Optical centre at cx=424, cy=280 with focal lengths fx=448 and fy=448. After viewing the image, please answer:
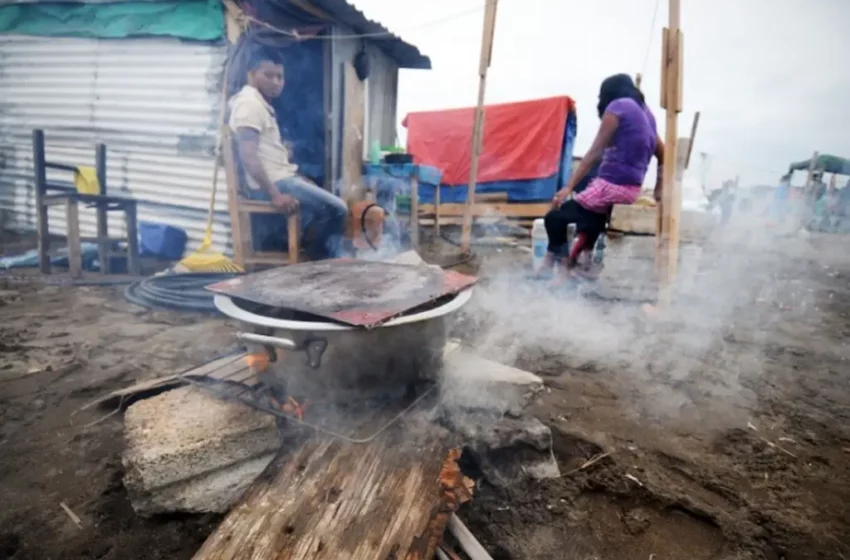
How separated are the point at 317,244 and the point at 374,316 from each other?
390 cm

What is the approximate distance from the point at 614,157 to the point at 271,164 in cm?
355

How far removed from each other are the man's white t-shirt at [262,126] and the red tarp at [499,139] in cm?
652

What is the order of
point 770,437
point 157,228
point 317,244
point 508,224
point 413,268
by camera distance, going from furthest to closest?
point 508,224, point 157,228, point 317,244, point 413,268, point 770,437

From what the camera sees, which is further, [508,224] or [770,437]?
[508,224]

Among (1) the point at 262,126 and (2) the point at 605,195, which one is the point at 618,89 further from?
(1) the point at 262,126

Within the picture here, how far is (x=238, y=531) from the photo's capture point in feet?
4.58

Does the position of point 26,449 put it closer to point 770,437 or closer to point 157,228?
point 770,437

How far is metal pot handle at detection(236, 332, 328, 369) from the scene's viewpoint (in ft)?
5.56

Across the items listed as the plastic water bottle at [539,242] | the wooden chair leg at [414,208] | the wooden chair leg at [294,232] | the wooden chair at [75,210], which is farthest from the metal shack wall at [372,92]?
the plastic water bottle at [539,242]

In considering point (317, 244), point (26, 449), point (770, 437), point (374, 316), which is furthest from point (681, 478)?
point (317, 244)

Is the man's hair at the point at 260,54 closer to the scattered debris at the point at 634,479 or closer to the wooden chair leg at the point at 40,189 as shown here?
the wooden chair leg at the point at 40,189

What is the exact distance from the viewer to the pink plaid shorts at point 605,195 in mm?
4508

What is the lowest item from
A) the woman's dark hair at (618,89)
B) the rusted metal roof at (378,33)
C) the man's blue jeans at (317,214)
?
the man's blue jeans at (317,214)

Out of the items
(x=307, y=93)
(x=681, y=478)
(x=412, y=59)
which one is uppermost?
(x=412, y=59)
